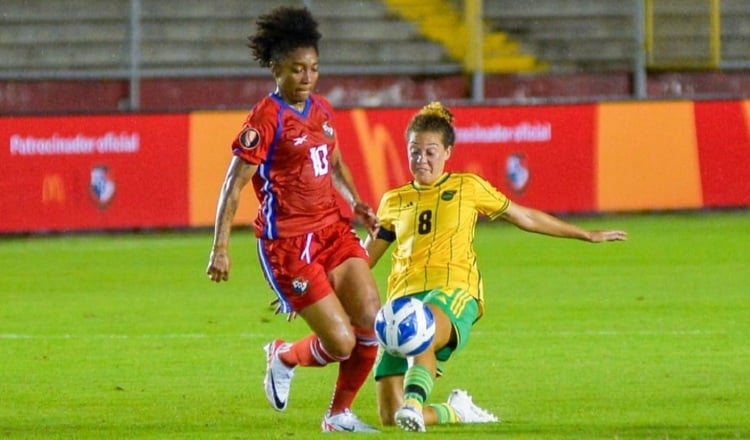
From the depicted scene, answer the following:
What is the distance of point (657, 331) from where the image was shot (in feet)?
37.6

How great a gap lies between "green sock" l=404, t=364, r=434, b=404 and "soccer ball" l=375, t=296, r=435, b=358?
0.08 metres

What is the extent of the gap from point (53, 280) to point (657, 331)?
6328 mm

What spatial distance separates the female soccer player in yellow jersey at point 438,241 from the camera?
26.0ft

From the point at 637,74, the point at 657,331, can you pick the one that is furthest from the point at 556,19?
the point at 657,331

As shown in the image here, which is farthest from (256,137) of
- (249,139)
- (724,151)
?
(724,151)

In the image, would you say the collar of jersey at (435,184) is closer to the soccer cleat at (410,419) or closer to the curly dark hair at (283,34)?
the curly dark hair at (283,34)

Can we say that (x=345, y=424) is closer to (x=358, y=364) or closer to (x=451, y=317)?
(x=358, y=364)

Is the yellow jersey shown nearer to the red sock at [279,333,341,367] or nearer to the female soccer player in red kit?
the female soccer player in red kit

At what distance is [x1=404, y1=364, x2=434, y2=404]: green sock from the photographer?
7574mm

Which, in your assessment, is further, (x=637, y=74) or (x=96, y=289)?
(x=637, y=74)

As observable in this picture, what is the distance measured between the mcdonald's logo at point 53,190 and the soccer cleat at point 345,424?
1134cm

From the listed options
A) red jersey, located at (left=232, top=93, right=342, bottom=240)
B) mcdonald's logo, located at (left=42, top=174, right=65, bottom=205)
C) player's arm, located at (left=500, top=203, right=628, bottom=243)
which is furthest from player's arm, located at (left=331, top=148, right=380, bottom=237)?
mcdonald's logo, located at (left=42, top=174, right=65, bottom=205)

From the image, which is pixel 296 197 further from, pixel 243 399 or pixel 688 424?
pixel 688 424

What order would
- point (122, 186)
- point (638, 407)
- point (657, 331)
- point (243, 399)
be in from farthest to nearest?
point (122, 186) → point (657, 331) → point (243, 399) → point (638, 407)
